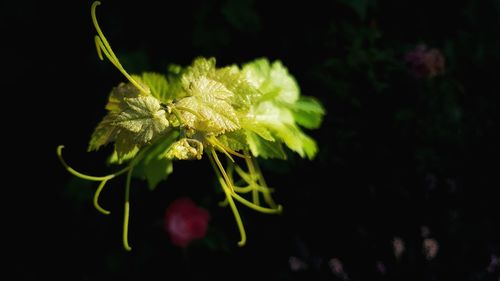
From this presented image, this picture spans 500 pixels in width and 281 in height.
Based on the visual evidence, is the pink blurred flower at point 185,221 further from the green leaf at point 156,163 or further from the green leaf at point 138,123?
the green leaf at point 138,123

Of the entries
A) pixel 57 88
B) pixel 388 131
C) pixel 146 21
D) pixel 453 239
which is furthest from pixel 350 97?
pixel 57 88

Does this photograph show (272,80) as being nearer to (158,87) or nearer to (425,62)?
(158,87)

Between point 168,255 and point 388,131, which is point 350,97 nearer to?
point 388,131

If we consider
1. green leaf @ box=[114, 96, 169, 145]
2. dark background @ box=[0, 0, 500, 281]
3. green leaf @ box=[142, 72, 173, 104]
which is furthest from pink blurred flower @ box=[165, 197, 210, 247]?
green leaf @ box=[114, 96, 169, 145]

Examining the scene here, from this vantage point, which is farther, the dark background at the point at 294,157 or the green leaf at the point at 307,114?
the dark background at the point at 294,157

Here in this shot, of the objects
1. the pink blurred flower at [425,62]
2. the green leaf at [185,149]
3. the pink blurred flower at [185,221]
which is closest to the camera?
the green leaf at [185,149]

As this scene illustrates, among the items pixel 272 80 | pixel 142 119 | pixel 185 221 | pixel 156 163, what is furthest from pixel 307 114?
pixel 185 221

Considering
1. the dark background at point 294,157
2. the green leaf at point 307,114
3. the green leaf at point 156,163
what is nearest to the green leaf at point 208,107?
the green leaf at point 156,163

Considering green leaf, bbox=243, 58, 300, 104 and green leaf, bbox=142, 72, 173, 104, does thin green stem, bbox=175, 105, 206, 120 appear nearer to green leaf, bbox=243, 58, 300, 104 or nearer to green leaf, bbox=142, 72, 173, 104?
green leaf, bbox=142, 72, 173, 104
